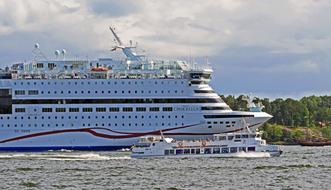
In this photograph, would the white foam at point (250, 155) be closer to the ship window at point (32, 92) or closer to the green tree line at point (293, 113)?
the ship window at point (32, 92)

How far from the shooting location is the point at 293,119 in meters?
169

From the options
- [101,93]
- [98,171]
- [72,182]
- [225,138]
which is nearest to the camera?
[72,182]

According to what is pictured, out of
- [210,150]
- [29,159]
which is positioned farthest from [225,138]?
[29,159]

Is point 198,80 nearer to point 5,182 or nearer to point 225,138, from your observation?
point 225,138

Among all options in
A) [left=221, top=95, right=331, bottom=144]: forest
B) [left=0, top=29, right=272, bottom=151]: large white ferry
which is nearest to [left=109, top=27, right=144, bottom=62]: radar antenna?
[left=0, top=29, right=272, bottom=151]: large white ferry

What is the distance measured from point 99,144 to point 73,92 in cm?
554

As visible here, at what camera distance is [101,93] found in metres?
95.1

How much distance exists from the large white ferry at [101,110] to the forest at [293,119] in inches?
2092

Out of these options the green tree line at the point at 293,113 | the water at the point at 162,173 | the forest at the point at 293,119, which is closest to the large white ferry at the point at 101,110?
the water at the point at 162,173

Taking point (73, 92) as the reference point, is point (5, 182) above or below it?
below

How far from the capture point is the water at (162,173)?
2194 inches

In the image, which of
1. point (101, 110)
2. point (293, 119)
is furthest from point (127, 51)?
point (293, 119)

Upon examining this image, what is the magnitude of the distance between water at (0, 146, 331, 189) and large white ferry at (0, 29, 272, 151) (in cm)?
1455

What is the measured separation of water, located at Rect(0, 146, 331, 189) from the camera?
55.7 m
